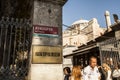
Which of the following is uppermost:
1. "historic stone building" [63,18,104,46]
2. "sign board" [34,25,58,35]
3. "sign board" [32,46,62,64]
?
"historic stone building" [63,18,104,46]

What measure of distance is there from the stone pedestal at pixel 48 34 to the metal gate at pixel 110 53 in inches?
198

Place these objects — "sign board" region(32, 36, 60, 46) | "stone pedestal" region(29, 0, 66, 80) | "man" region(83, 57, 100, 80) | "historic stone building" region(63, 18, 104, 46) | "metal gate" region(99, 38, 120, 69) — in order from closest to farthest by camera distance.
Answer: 1. "man" region(83, 57, 100, 80)
2. "stone pedestal" region(29, 0, 66, 80)
3. "sign board" region(32, 36, 60, 46)
4. "metal gate" region(99, 38, 120, 69)
5. "historic stone building" region(63, 18, 104, 46)

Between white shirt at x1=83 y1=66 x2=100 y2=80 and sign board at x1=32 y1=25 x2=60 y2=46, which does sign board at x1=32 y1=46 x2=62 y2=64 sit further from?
white shirt at x1=83 y1=66 x2=100 y2=80

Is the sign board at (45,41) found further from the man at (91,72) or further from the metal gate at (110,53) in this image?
the metal gate at (110,53)

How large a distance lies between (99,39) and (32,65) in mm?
13601

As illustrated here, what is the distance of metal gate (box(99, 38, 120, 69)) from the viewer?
9.54m

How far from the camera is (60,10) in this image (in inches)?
210

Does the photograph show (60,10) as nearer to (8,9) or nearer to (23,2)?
(23,2)

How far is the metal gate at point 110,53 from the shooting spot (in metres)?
9.54

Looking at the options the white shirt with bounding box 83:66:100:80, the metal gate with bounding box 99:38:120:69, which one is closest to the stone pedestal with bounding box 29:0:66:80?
the white shirt with bounding box 83:66:100:80

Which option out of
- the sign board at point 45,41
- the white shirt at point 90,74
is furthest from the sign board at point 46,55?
the white shirt at point 90,74

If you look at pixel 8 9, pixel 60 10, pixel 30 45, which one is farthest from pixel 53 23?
pixel 8 9

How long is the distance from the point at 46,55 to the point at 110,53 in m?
6.48

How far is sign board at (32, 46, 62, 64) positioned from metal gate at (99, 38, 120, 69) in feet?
16.6
